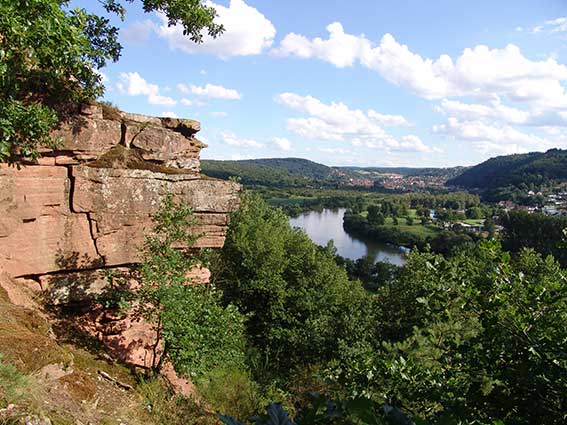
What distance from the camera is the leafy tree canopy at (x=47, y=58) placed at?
5.65m

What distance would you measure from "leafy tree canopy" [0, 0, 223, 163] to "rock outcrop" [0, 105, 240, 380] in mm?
627

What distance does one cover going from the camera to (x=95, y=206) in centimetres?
870

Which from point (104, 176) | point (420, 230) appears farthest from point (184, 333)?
point (420, 230)

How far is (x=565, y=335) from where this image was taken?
3102 mm

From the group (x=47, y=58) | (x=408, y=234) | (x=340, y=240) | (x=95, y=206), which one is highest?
(x=47, y=58)

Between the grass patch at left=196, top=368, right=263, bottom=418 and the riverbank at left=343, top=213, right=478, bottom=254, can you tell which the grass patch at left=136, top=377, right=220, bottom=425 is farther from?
the riverbank at left=343, top=213, right=478, bottom=254

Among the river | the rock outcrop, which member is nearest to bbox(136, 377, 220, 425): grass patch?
the rock outcrop

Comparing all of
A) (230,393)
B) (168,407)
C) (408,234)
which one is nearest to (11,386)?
(168,407)

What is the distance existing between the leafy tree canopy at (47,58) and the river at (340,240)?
44872 millimetres

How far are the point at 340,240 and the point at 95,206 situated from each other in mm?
84032

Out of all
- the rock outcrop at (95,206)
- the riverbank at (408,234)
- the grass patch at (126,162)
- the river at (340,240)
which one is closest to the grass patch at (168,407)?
the rock outcrop at (95,206)

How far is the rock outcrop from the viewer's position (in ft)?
26.3

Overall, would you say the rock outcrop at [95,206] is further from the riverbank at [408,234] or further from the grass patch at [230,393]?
the riverbank at [408,234]

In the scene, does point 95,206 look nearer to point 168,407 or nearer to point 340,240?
point 168,407
